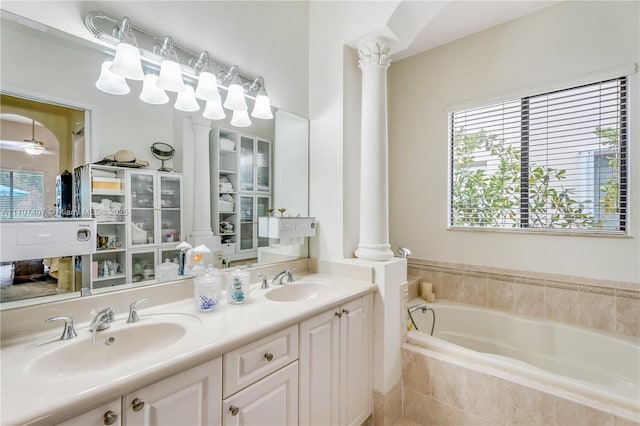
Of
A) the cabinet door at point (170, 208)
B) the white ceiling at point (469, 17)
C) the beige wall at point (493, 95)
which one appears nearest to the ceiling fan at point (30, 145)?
the cabinet door at point (170, 208)

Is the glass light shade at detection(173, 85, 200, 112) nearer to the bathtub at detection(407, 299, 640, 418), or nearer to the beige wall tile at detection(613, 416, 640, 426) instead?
the bathtub at detection(407, 299, 640, 418)

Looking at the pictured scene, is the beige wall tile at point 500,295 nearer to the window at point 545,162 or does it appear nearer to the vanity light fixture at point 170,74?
the window at point 545,162

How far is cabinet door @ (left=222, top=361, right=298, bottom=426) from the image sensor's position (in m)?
1.04

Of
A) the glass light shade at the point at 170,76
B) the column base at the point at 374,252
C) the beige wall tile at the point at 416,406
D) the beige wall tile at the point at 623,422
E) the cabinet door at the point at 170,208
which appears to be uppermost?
the glass light shade at the point at 170,76

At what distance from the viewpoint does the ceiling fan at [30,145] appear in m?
1.01

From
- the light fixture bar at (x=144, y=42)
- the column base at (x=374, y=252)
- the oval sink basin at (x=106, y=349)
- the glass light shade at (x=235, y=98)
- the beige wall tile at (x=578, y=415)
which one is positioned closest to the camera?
the oval sink basin at (x=106, y=349)

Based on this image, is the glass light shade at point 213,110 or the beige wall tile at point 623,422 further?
the glass light shade at point 213,110

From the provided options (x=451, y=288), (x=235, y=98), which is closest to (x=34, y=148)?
(x=235, y=98)

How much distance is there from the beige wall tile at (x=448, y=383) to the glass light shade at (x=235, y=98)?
197 cm

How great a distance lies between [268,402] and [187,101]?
58.1 inches

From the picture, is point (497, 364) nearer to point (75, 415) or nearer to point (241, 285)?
point (241, 285)

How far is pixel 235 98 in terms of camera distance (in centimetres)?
167

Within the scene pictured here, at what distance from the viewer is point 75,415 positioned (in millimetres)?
699

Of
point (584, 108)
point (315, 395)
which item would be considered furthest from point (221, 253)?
point (584, 108)
